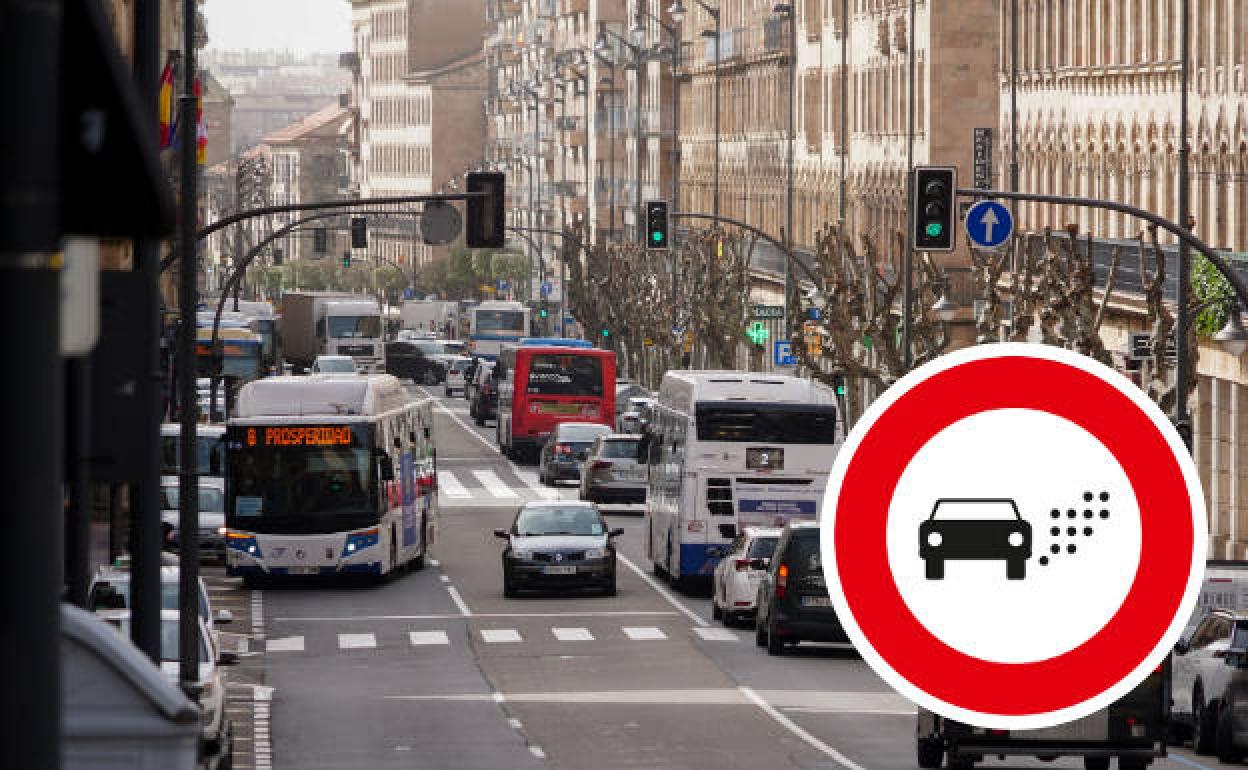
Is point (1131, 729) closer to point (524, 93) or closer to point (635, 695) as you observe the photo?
point (635, 695)

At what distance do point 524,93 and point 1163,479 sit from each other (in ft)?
595

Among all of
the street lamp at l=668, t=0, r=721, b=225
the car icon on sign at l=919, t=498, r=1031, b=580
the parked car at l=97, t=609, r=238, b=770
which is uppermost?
the street lamp at l=668, t=0, r=721, b=225

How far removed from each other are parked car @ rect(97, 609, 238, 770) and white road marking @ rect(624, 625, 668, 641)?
14.2 m

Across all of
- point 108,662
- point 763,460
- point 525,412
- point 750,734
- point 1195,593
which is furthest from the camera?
point 525,412

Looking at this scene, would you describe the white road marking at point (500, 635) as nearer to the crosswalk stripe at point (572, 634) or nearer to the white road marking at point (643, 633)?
the crosswalk stripe at point (572, 634)

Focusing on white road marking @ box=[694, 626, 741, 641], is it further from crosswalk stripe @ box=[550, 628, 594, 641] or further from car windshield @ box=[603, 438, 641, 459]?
car windshield @ box=[603, 438, 641, 459]

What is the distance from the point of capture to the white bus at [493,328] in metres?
135

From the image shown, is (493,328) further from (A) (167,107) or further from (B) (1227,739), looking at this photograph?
(B) (1227,739)

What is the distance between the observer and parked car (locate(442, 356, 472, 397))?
13038cm

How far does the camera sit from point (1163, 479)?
4082mm

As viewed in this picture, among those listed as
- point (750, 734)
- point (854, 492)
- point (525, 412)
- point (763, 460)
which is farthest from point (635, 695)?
point (525, 412)

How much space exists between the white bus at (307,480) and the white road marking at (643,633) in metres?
A: 6.33

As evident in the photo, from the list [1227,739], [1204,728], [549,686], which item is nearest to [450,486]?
[549,686]

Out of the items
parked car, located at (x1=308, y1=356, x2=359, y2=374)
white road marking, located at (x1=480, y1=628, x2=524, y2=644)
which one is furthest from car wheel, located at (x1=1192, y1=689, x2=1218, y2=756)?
parked car, located at (x1=308, y1=356, x2=359, y2=374)
